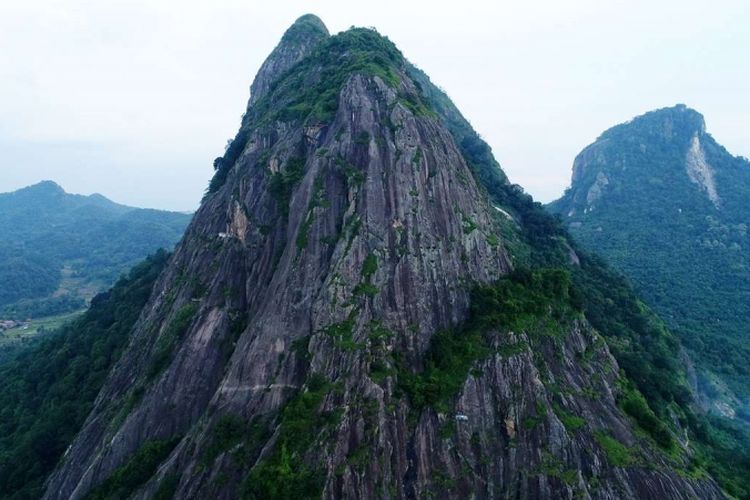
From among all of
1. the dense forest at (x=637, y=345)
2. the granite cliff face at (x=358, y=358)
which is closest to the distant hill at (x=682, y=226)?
the dense forest at (x=637, y=345)

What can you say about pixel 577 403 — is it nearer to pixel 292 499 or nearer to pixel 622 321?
pixel 292 499

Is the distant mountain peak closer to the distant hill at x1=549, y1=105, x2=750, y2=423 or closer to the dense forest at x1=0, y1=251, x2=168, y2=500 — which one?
the distant hill at x1=549, y1=105, x2=750, y2=423

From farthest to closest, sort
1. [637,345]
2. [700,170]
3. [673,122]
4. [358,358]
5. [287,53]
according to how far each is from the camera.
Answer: [673,122]
[700,170]
[287,53]
[637,345]
[358,358]

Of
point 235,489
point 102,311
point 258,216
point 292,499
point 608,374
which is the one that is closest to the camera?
point 292,499

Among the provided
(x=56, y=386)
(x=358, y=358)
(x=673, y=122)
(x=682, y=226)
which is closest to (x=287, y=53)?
(x=56, y=386)

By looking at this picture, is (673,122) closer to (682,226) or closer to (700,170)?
(700,170)

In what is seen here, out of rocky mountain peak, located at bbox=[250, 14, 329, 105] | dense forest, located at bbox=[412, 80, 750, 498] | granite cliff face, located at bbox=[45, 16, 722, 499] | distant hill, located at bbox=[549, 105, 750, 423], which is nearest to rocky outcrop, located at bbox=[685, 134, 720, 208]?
distant hill, located at bbox=[549, 105, 750, 423]

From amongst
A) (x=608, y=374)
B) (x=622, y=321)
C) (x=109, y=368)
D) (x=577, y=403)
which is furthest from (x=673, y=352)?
(x=109, y=368)
